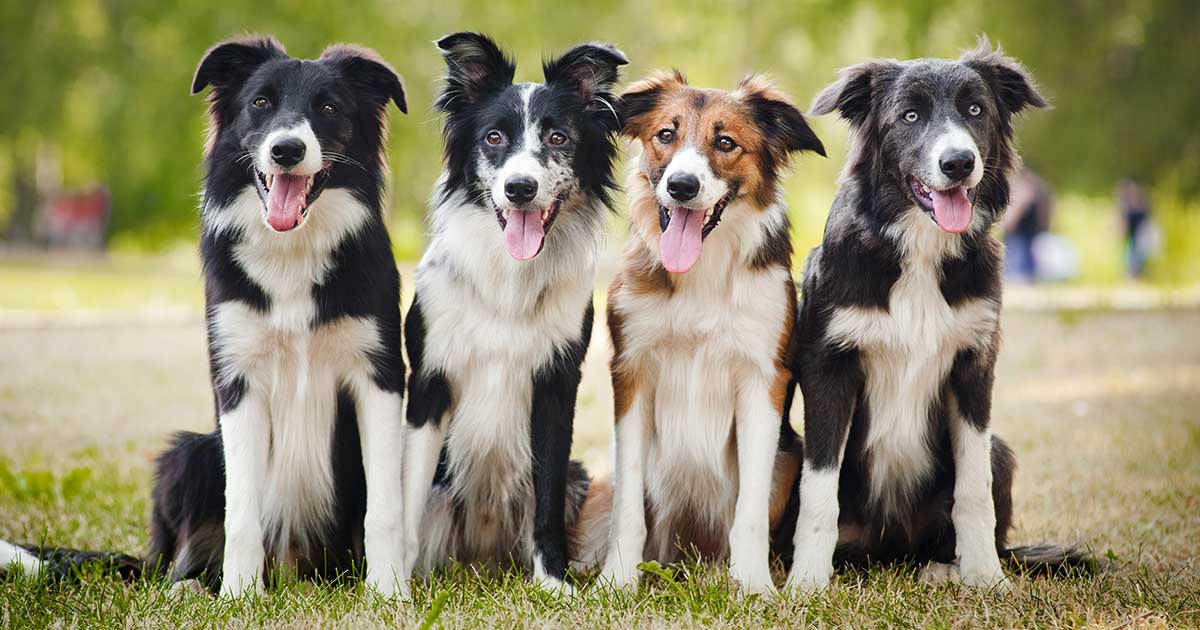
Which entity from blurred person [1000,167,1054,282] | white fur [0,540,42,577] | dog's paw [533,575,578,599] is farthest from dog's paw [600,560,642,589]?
blurred person [1000,167,1054,282]

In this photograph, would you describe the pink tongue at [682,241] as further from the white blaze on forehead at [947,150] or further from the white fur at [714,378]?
the white blaze on forehead at [947,150]

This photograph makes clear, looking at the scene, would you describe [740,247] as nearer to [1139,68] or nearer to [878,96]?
[878,96]

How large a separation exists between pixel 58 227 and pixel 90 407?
21784 mm

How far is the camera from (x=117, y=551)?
4168mm

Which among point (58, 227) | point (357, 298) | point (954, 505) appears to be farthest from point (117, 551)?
point (58, 227)

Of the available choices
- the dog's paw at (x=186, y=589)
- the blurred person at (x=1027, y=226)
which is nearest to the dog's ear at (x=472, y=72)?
the dog's paw at (x=186, y=589)

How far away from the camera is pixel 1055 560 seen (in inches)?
151

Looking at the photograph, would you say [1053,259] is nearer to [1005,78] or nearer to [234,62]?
[1005,78]

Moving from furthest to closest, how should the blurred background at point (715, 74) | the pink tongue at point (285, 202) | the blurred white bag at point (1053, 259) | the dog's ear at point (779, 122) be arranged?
1. the blurred white bag at point (1053, 259)
2. the blurred background at point (715, 74)
3. the dog's ear at point (779, 122)
4. the pink tongue at point (285, 202)

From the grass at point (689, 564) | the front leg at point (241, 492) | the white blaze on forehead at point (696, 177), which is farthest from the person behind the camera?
the white blaze on forehead at point (696, 177)

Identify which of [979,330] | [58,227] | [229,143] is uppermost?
[229,143]

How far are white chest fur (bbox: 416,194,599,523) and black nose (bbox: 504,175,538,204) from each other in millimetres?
210

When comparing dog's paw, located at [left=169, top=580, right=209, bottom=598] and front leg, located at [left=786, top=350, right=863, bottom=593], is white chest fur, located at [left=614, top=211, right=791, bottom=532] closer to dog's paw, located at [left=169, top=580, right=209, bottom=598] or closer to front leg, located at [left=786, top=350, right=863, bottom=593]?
front leg, located at [left=786, top=350, right=863, bottom=593]

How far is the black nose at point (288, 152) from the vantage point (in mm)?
3375
